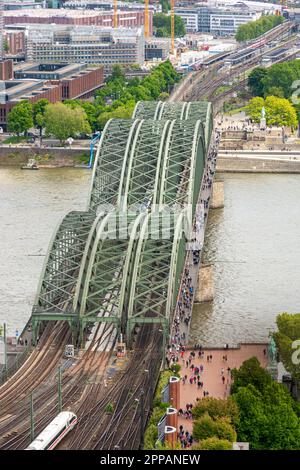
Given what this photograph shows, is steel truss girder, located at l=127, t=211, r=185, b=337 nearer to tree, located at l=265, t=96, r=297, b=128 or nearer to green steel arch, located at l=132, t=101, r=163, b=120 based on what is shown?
green steel arch, located at l=132, t=101, r=163, b=120

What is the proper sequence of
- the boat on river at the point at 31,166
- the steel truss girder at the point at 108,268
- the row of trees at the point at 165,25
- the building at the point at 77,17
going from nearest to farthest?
the steel truss girder at the point at 108,268, the boat on river at the point at 31,166, the building at the point at 77,17, the row of trees at the point at 165,25

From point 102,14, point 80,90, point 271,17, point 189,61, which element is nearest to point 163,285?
point 80,90

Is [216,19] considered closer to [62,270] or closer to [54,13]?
[54,13]

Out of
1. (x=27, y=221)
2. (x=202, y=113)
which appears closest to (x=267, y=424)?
(x=27, y=221)

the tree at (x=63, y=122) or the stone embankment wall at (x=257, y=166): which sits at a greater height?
the tree at (x=63, y=122)

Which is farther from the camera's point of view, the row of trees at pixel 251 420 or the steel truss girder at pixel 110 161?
the steel truss girder at pixel 110 161

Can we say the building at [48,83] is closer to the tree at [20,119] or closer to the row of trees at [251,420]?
the tree at [20,119]

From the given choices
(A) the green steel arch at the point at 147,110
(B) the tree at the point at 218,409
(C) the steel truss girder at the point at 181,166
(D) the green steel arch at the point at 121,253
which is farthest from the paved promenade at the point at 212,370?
(A) the green steel arch at the point at 147,110
